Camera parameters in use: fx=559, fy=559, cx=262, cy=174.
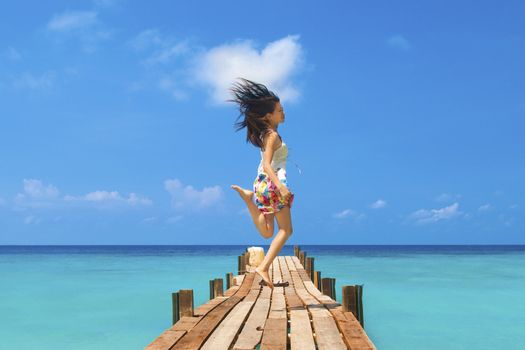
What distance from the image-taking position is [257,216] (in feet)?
18.8

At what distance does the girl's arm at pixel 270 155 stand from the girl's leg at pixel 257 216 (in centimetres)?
53

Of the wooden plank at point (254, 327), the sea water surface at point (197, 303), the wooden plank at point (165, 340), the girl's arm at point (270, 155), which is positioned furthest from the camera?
the sea water surface at point (197, 303)

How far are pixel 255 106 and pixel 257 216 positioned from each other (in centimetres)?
112

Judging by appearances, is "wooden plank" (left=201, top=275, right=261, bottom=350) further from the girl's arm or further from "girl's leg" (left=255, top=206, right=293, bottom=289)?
the girl's arm

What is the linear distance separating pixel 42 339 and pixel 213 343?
10.8 metres

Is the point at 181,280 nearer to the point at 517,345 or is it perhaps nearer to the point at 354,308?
the point at 517,345

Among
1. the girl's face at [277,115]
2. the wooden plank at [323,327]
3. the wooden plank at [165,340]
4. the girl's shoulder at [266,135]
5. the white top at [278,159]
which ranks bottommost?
the wooden plank at [323,327]

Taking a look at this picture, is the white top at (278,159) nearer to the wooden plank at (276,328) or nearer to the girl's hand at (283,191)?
the girl's hand at (283,191)

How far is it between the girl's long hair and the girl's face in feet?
0.12

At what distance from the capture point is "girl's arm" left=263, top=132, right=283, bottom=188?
5227 millimetres

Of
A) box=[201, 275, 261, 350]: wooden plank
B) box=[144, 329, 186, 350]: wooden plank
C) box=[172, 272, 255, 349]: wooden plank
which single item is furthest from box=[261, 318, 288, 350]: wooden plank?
box=[144, 329, 186, 350]: wooden plank

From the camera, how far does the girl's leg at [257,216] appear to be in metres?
5.68

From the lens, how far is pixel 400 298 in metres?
20.2

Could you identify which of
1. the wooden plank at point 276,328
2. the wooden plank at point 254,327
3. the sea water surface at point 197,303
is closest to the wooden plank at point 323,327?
the wooden plank at point 276,328
